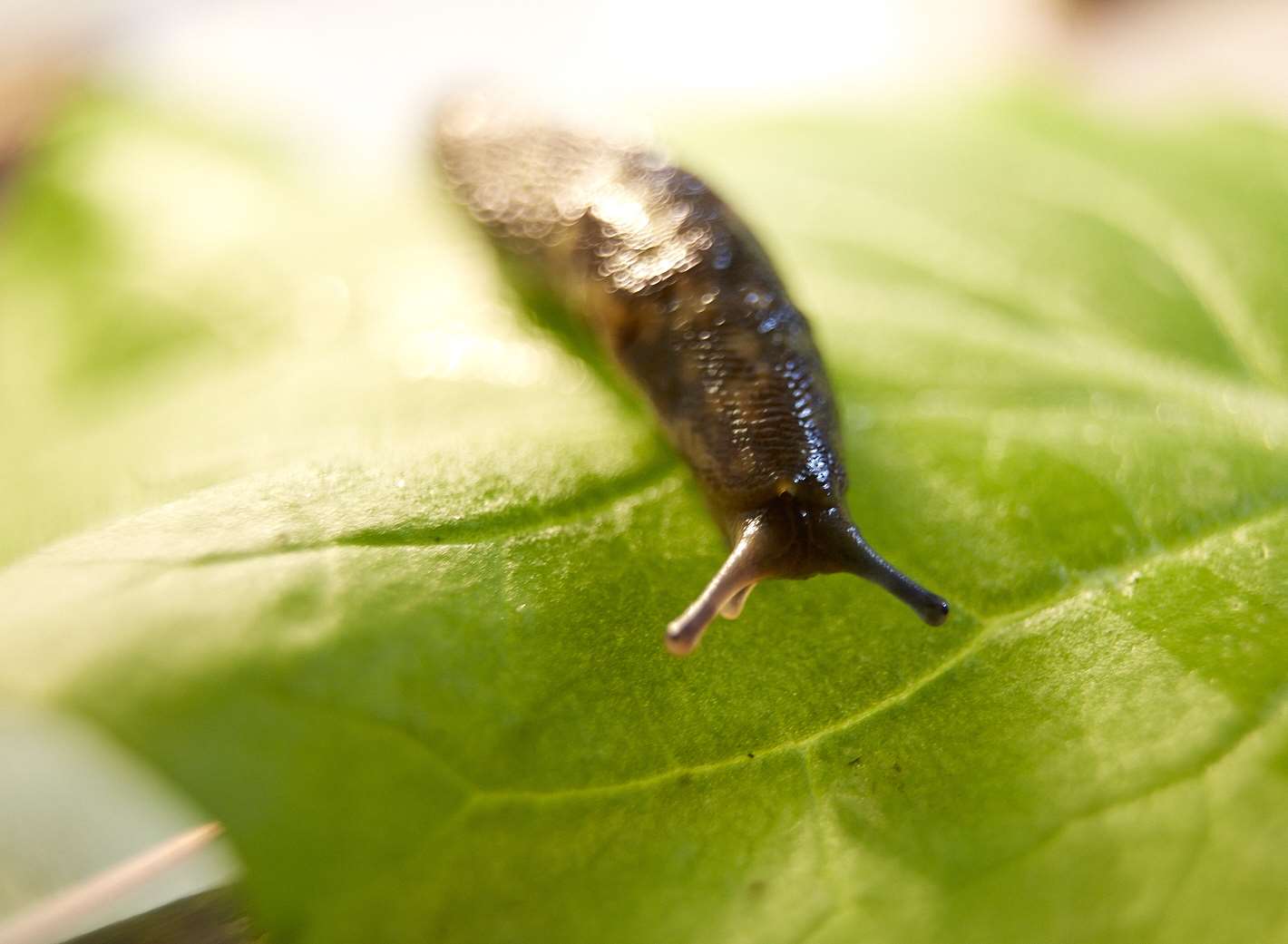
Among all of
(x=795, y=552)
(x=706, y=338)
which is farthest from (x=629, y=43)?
(x=795, y=552)

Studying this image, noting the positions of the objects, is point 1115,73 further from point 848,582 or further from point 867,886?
point 867,886

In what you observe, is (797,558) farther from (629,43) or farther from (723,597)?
(629,43)

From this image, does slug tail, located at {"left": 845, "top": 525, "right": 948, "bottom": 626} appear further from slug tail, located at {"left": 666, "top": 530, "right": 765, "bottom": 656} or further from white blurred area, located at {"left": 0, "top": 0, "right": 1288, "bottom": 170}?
white blurred area, located at {"left": 0, "top": 0, "right": 1288, "bottom": 170}

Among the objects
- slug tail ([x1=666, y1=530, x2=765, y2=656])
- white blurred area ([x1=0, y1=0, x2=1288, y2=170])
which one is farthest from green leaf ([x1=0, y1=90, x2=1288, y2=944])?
white blurred area ([x1=0, y1=0, x2=1288, y2=170])

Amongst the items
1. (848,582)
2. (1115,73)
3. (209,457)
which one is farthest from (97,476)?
(1115,73)

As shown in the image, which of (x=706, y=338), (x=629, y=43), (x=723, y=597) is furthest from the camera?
(x=629, y=43)

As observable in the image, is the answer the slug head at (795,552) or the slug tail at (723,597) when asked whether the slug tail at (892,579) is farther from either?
the slug tail at (723,597)

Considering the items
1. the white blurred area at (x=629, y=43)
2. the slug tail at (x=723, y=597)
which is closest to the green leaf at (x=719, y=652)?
the slug tail at (x=723, y=597)

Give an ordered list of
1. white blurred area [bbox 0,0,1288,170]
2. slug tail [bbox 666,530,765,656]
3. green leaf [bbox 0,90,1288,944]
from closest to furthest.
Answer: green leaf [bbox 0,90,1288,944], slug tail [bbox 666,530,765,656], white blurred area [bbox 0,0,1288,170]
